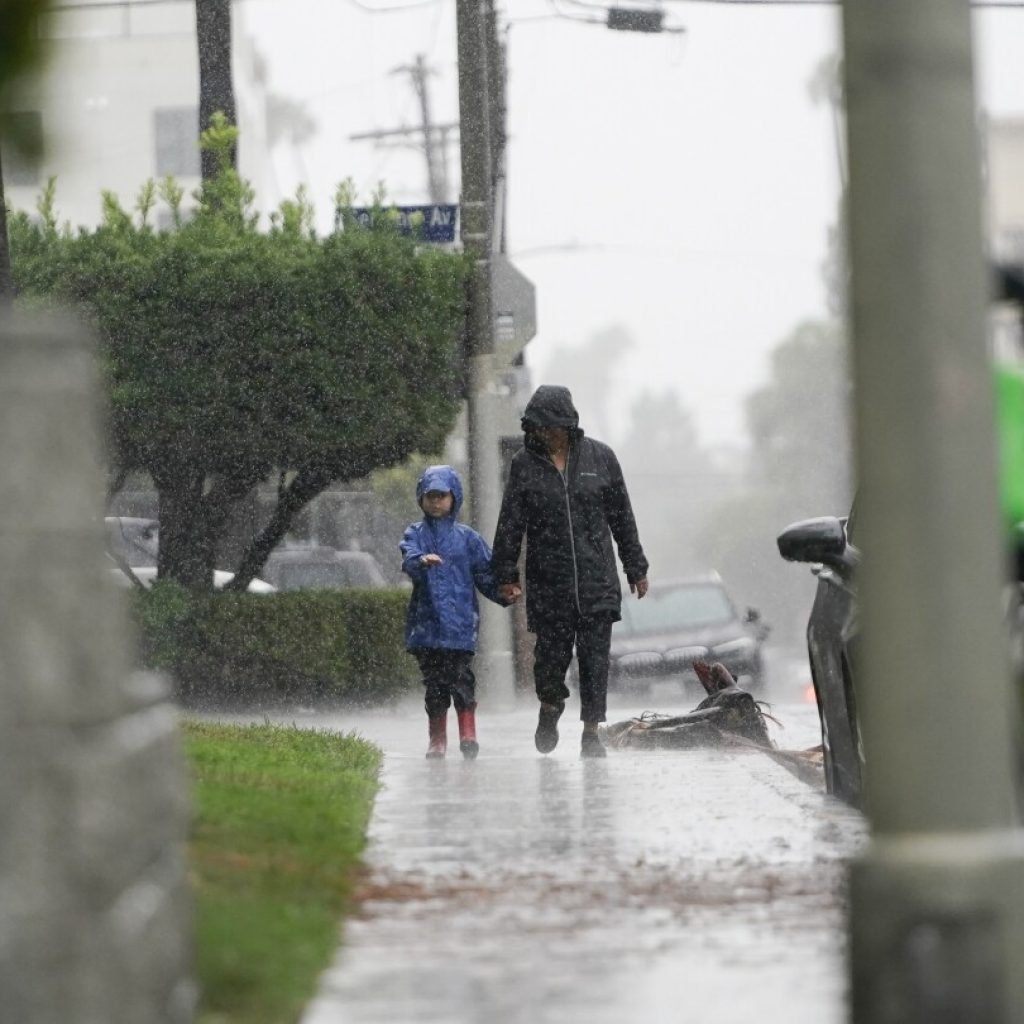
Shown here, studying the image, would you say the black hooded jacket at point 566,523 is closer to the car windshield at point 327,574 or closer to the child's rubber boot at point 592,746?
the child's rubber boot at point 592,746

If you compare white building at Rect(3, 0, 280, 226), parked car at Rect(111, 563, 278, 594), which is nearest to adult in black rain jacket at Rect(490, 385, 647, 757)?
parked car at Rect(111, 563, 278, 594)

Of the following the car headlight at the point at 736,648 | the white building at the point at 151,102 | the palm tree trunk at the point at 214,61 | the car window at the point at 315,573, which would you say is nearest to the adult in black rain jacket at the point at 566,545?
the palm tree trunk at the point at 214,61

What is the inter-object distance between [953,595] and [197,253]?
13660 millimetres

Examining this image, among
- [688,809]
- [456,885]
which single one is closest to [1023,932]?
[456,885]

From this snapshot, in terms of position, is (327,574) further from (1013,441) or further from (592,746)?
(1013,441)

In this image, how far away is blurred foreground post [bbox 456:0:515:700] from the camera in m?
18.0

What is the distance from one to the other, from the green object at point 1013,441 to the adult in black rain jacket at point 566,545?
4.96 meters

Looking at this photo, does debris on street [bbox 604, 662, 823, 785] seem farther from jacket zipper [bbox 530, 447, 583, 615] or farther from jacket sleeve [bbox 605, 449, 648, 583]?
jacket zipper [bbox 530, 447, 583, 615]

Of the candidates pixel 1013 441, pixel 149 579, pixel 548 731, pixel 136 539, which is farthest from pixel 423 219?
pixel 1013 441

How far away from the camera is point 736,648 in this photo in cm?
2380

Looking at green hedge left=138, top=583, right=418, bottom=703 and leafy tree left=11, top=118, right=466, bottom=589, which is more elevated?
leafy tree left=11, top=118, right=466, bottom=589

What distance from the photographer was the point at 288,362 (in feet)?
56.0

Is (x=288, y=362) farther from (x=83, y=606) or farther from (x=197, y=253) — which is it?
(x=83, y=606)

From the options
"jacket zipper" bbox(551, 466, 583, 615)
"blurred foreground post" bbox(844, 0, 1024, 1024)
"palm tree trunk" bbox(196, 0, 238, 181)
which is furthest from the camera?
"palm tree trunk" bbox(196, 0, 238, 181)
